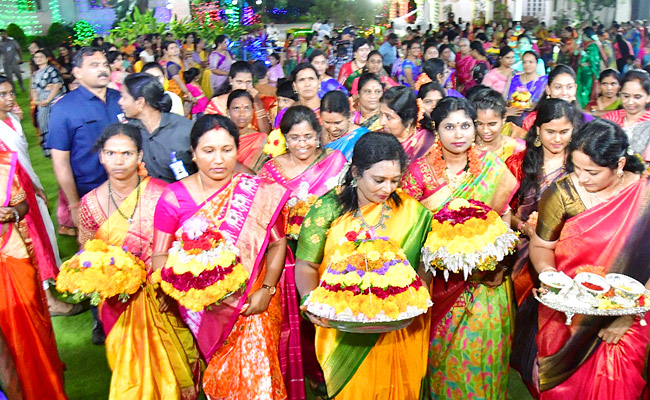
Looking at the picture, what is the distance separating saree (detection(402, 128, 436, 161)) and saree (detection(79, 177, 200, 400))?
6.57 ft

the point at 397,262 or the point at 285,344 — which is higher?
the point at 397,262

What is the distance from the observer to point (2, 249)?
379cm

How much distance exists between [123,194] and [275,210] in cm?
95

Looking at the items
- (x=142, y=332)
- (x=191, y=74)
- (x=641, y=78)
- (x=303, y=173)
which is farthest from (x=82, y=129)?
(x=191, y=74)

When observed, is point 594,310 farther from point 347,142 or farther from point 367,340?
point 347,142

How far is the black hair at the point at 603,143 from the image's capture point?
3215mm

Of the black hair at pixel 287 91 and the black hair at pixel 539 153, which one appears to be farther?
the black hair at pixel 287 91

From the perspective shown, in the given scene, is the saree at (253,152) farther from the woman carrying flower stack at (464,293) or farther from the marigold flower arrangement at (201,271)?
the marigold flower arrangement at (201,271)

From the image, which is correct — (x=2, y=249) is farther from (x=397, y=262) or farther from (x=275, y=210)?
(x=397, y=262)

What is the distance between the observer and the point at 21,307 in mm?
3811

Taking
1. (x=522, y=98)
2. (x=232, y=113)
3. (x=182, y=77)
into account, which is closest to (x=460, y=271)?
(x=232, y=113)

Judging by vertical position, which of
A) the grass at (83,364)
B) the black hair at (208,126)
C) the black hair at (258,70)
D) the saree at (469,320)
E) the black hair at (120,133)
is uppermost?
the black hair at (208,126)

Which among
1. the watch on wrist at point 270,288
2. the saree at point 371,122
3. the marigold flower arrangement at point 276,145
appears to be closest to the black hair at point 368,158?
the watch on wrist at point 270,288

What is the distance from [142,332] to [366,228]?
1366 mm
